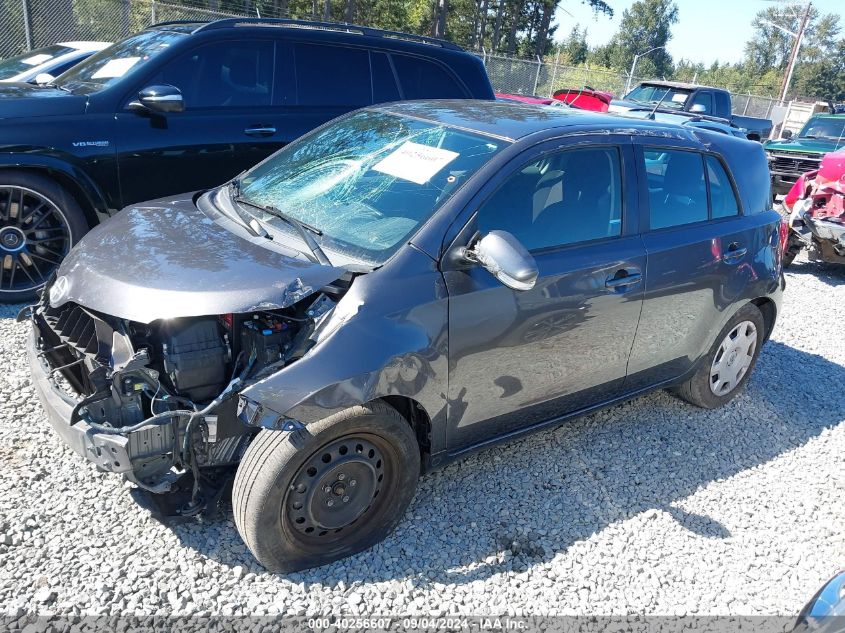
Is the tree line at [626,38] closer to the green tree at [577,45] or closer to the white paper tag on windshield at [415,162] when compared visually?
the green tree at [577,45]

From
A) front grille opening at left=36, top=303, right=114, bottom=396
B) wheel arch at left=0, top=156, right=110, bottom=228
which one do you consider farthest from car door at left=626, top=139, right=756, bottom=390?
wheel arch at left=0, top=156, right=110, bottom=228

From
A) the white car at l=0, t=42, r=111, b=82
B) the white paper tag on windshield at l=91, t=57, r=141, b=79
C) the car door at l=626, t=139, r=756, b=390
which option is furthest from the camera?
the white car at l=0, t=42, r=111, b=82

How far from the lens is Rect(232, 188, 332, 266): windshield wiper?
2.81 m

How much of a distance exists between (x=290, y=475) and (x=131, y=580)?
0.76 meters

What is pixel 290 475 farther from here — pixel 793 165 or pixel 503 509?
pixel 793 165

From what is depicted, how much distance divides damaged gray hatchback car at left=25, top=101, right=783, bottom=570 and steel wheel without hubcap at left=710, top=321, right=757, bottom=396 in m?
0.60

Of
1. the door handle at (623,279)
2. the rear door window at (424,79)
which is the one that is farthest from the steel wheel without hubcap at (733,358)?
the rear door window at (424,79)

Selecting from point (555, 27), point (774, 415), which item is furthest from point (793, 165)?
point (555, 27)

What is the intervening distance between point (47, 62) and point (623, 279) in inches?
298

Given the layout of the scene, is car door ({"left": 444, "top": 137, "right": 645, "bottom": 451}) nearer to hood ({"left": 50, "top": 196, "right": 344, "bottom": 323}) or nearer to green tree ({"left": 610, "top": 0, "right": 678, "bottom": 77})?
hood ({"left": 50, "top": 196, "right": 344, "bottom": 323})

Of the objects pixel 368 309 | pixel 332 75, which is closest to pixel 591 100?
pixel 332 75

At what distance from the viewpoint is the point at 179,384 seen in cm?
260

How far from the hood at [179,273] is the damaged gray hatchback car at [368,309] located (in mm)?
12

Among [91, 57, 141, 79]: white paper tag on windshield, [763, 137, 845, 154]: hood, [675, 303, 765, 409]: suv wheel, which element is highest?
[91, 57, 141, 79]: white paper tag on windshield
